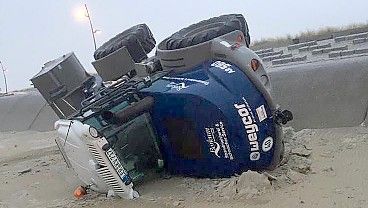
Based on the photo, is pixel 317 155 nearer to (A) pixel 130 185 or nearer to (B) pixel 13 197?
(A) pixel 130 185

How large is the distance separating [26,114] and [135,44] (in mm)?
6762

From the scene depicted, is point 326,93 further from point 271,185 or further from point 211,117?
point 211,117

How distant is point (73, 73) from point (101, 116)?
2145 mm

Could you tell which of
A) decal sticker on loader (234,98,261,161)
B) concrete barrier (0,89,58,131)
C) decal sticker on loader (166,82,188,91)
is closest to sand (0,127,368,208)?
decal sticker on loader (234,98,261,161)

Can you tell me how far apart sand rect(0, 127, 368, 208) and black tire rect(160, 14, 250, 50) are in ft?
4.53

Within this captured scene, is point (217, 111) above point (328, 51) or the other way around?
above

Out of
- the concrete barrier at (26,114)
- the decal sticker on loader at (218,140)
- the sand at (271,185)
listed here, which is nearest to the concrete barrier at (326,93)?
the sand at (271,185)

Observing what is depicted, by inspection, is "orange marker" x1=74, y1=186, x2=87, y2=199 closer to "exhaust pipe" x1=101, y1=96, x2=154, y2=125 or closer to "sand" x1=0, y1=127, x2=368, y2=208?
"sand" x1=0, y1=127, x2=368, y2=208

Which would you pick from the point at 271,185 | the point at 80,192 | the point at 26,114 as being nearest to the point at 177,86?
the point at 271,185

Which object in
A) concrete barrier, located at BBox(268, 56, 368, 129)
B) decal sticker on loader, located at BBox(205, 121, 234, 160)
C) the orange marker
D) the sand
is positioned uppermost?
decal sticker on loader, located at BBox(205, 121, 234, 160)

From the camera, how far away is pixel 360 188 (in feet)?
15.8

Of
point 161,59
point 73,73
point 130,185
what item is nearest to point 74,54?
point 73,73

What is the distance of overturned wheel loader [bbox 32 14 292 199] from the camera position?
5160 millimetres

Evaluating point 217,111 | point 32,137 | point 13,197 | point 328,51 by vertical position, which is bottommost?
point 328,51
